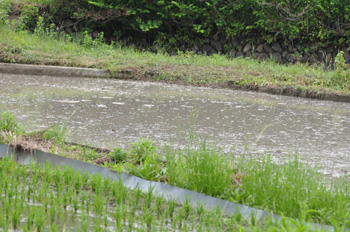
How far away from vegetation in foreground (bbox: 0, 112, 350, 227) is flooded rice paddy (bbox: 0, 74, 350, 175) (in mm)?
313

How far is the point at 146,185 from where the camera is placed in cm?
307

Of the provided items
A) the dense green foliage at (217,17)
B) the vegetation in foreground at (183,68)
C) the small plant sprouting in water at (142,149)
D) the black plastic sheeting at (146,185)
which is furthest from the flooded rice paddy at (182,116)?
the dense green foliage at (217,17)

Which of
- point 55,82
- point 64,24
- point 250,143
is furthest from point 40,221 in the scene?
point 64,24

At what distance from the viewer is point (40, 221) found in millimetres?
2303

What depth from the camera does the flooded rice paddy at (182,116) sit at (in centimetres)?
446

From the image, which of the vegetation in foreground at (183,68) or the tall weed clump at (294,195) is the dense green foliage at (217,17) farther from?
the tall weed clump at (294,195)

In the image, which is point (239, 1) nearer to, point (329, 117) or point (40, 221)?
point (329, 117)

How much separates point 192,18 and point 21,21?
4.58 m

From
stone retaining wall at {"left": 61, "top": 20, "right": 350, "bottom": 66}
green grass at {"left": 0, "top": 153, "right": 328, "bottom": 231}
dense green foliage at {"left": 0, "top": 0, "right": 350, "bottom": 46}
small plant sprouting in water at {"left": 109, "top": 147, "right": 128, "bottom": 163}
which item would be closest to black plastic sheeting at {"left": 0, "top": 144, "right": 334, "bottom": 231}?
green grass at {"left": 0, "top": 153, "right": 328, "bottom": 231}

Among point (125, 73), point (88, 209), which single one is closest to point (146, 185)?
point (88, 209)

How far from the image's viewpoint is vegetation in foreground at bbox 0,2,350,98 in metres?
8.61

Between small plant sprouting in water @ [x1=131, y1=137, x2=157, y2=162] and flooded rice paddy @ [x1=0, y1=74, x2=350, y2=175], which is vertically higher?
small plant sprouting in water @ [x1=131, y1=137, x2=157, y2=162]

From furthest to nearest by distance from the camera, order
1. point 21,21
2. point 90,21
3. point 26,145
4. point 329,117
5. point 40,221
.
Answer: point 90,21 < point 21,21 < point 329,117 < point 26,145 < point 40,221

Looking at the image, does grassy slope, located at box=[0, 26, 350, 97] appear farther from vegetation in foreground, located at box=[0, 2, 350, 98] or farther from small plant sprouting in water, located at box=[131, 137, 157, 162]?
small plant sprouting in water, located at box=[131, 137, 157, 162]
